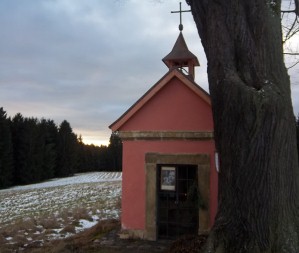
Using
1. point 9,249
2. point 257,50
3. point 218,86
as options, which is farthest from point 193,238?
point 9,249

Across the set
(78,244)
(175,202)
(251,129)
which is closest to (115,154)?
(175,202)

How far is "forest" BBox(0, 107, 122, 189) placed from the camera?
39094mm

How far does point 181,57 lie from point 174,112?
270 centimetres

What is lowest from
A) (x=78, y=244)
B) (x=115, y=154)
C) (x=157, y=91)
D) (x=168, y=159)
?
(x=78, y=244)

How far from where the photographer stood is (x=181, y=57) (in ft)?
39.8

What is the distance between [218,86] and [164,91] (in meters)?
4.28

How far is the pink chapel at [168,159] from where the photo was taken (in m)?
9.77

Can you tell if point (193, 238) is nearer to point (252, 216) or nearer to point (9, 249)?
point (252, 216)

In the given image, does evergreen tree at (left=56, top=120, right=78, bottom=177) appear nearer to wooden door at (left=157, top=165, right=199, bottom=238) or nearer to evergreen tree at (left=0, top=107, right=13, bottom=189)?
evergreen tree at (left=0, top=107, right=13, bottom=189)

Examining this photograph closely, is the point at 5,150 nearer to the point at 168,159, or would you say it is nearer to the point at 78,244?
the point at 78,244

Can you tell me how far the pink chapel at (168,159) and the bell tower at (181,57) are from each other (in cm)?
228

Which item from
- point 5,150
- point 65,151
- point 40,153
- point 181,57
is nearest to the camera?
point 181,57

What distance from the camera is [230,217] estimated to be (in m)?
5.75

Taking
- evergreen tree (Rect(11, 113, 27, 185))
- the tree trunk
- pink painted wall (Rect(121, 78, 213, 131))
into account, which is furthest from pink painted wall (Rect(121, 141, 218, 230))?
evergreen tree (Rect(11, 113, 27, 185))
